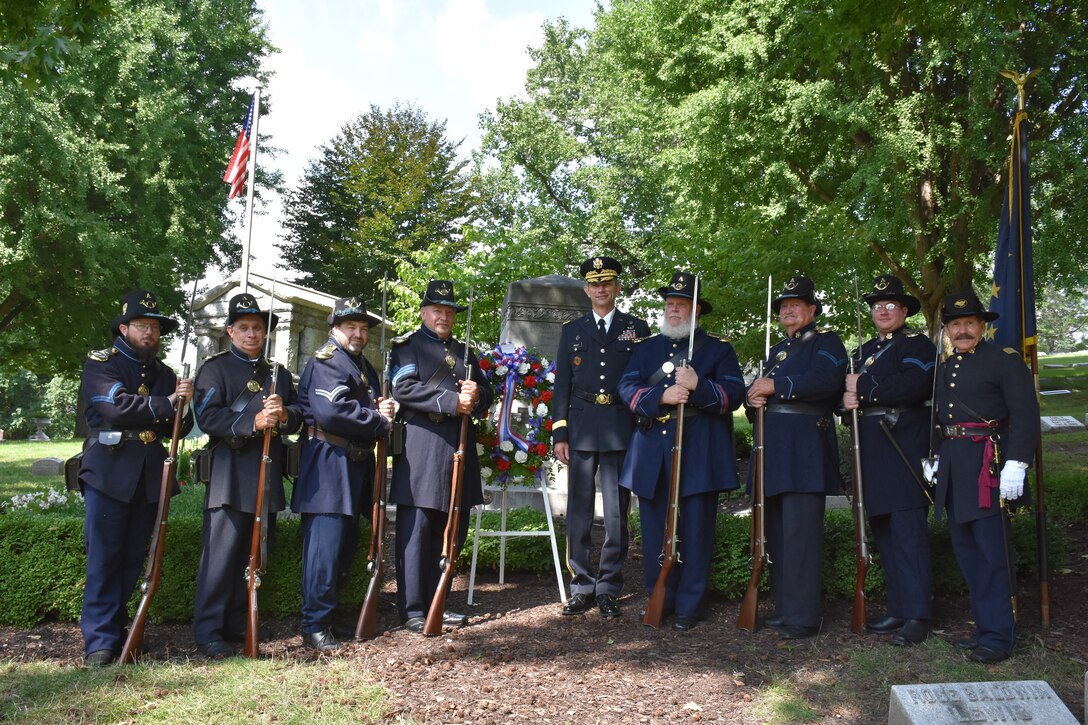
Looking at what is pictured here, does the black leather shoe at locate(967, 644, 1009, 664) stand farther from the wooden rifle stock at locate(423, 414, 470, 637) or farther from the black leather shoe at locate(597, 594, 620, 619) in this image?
the wooden rifle stock at locate(423, 414, 470, 637)

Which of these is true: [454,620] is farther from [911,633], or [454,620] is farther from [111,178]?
[111,178]

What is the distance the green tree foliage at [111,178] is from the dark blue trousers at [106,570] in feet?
51.1

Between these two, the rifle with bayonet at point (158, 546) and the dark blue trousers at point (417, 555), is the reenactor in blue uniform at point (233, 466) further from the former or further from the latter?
the dark blue trousers at point (417, 555)

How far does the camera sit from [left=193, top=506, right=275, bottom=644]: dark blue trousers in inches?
204

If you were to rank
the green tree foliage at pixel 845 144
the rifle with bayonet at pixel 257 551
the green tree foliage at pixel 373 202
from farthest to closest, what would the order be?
the green tree foliage at pixel 373 202, the green tree foliage at pixel 845 144, the rifle with bayonet at pixel 257 551

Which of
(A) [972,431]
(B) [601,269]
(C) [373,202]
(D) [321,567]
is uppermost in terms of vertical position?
(C) [373,202]

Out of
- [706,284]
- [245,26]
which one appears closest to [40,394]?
[245,26]

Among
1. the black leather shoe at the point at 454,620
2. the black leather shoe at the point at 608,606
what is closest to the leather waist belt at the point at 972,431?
the black leather shoe at the point at 608,606

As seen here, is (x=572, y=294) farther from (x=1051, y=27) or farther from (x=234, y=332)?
(x=1051, y=27)

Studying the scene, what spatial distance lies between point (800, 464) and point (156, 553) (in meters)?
4.10

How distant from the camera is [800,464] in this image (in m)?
5.58


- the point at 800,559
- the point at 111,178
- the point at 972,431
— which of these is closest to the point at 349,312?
the point at 800,559

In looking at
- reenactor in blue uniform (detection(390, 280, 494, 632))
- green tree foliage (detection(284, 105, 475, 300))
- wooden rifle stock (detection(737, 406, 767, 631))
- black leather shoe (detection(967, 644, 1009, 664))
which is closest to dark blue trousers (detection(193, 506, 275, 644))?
reenactor in blue uniform (detection(390, 280, 494, 632))

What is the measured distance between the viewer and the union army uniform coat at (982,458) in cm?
496
